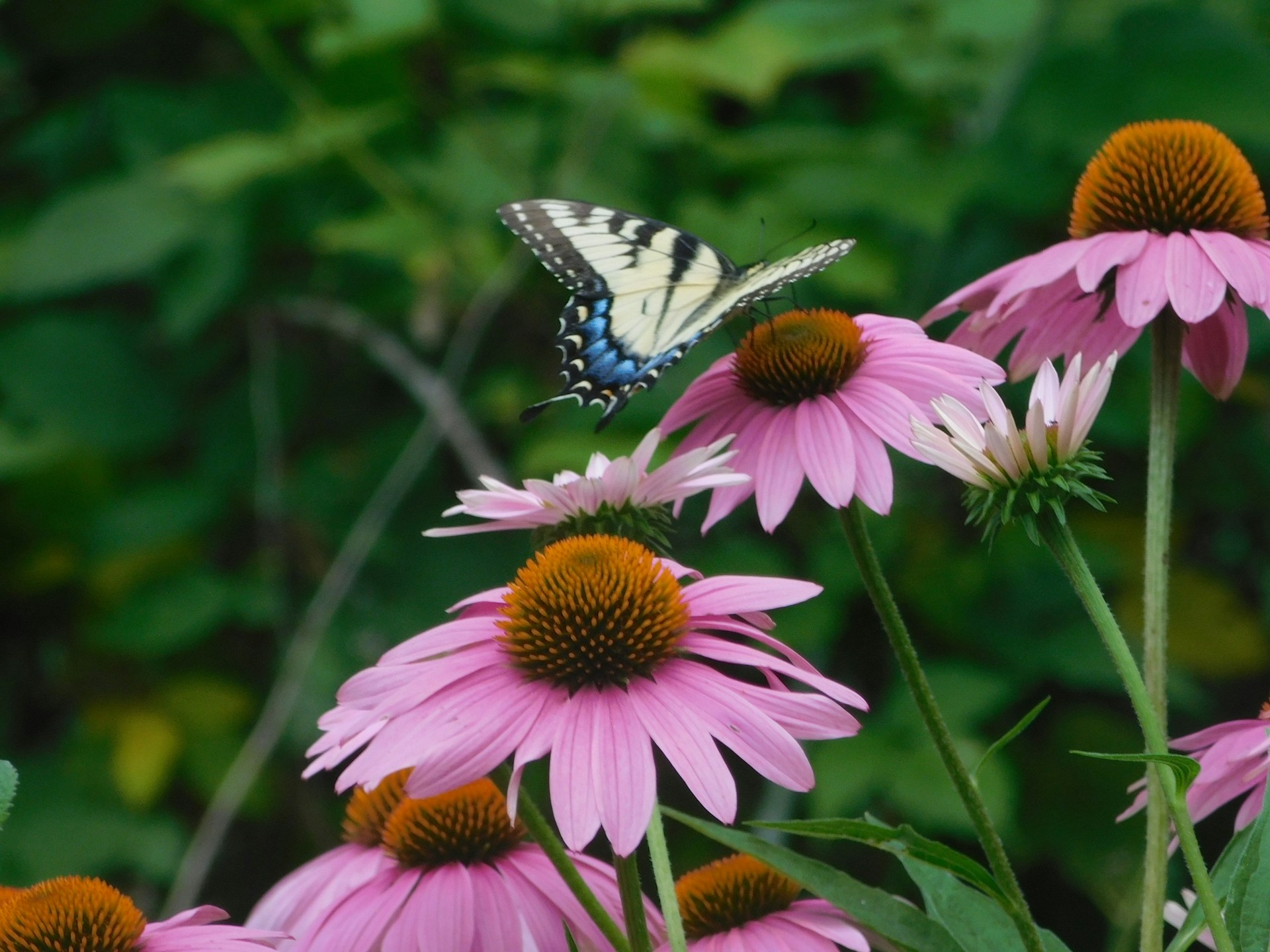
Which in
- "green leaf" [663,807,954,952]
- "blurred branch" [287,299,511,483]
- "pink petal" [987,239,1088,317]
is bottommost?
"blurred branch" [287,299,511,483]

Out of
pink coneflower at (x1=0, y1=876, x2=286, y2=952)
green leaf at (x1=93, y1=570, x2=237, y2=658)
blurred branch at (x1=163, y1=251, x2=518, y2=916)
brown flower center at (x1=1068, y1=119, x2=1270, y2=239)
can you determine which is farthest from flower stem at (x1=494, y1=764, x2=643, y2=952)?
green leaf at (x1=93, y1=570, x2=237, y2=658)

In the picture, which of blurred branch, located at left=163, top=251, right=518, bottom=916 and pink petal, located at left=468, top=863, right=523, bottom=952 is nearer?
pink petal, located at left=468, top=863, right=523, bottom=952

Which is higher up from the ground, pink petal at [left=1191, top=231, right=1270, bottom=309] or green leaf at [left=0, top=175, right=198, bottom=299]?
pink petal at [left=1191, top=231, right=1270, bottom=309]

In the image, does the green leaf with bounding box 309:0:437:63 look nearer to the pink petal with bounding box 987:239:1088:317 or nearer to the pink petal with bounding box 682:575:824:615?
the pink petal with bounding box 987:239:1088:317

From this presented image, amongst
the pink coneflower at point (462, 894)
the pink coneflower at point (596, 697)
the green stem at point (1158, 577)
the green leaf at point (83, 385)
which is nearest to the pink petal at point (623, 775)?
the pink coneflower at point (596, 697)

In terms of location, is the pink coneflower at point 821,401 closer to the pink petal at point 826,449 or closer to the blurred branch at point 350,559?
the pink petal at point 826,449

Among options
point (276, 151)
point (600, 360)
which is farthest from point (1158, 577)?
point (276, 151)

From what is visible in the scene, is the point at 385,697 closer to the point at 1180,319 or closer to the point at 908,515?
the point at 1180,319
